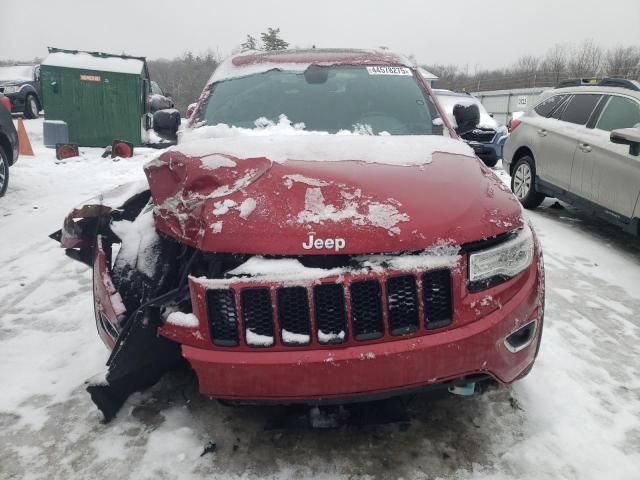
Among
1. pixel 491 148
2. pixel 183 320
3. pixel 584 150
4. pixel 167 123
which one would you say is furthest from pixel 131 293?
pixel 491 148

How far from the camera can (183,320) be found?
6.35 feet

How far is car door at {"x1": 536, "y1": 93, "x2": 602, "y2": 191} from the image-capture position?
602 cm

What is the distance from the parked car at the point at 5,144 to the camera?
7043mm

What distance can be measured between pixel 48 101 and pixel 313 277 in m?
13.7

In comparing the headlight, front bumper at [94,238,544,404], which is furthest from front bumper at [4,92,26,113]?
the headlight

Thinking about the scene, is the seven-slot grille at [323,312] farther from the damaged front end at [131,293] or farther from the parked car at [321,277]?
the damaged front end at [131,293]

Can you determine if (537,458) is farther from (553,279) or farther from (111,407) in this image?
(553,279)

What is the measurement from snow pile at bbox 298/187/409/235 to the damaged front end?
543 millimetres

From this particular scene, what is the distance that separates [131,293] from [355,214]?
1.18 metres

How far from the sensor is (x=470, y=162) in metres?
2.48

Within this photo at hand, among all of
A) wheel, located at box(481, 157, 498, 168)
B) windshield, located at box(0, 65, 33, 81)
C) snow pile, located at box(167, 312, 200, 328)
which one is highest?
windshield, located at box(0, 65, 33, 81)

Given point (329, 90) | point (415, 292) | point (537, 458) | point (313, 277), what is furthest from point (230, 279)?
point (329, 90)

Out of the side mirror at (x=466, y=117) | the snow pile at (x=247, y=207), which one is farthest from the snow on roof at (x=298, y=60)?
the snow pile at (x=247, y=207)

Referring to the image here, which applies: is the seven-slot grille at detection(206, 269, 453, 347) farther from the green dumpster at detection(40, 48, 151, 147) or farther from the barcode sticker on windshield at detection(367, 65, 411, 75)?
the green dumpster at detection(40, 48, 151, 147)
